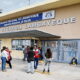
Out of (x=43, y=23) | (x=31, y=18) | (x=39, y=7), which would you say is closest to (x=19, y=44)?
(x=31, y=18)

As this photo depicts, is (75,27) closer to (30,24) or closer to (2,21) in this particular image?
(30,24)

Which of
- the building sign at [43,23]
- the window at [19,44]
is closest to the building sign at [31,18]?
the building sign at [43,23]

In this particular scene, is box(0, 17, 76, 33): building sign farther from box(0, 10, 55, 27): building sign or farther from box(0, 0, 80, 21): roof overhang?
box(0, 0, 80, 21): roof overhang

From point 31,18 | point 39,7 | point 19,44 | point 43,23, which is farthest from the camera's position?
point 31,18

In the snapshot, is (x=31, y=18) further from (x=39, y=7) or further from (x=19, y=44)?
(x=19, y=44)

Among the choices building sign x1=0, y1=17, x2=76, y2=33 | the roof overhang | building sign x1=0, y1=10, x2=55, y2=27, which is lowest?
building sign x1=0, y1=17, x2=76, y2=33

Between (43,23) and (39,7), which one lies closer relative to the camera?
(39,7)

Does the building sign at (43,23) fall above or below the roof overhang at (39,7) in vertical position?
below

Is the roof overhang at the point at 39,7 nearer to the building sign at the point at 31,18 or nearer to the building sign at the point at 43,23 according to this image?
the building sign at the point at 31,18

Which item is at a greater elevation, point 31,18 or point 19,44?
point 31,18

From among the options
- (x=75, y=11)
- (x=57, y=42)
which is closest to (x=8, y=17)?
(x=57, y=42)

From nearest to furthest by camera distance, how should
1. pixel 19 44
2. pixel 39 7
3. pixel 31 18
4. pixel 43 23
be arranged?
pixel 39 7 → pixel 43 23 → pixel 19 44 → pixel 31 18

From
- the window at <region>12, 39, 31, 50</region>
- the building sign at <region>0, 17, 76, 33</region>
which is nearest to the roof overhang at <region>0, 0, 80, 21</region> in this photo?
the building sign at <region>0, 17, 76, 33</region>

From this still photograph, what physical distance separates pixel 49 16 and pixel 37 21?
8.05ft
